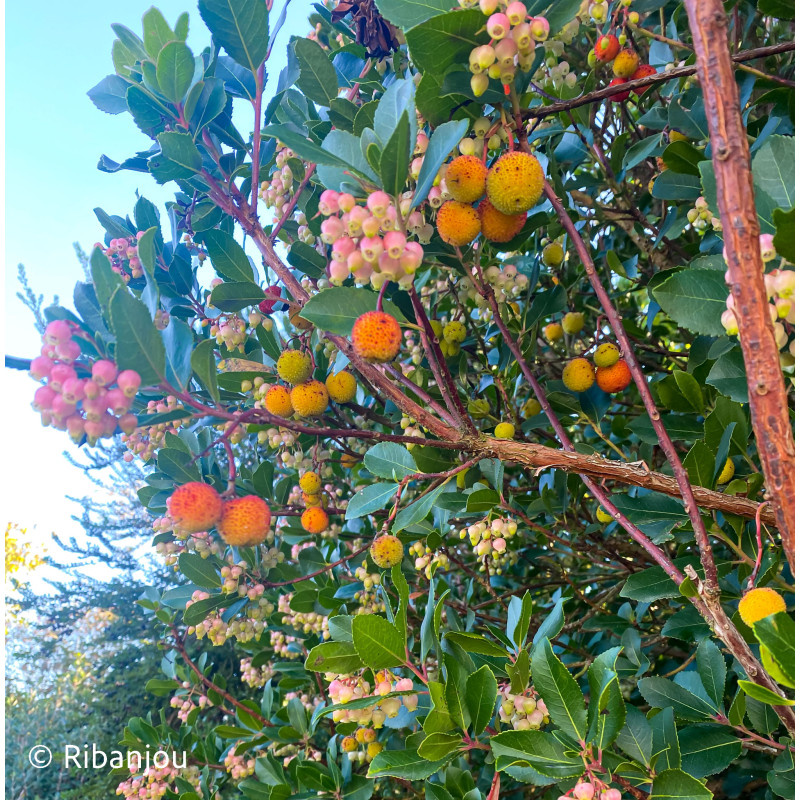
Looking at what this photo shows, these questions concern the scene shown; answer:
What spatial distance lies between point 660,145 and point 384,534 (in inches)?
39.5

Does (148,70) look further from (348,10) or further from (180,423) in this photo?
(180,423)

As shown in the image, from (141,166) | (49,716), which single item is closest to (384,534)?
(141,166)

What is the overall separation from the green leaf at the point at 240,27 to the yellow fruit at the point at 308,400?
0.59 m

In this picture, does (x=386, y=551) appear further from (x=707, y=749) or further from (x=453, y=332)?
(x=707, y=749)

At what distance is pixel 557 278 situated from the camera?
1608mm

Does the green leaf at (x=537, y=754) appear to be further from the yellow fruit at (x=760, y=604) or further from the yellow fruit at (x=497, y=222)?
the yellow fruit at (x=497, y=222)

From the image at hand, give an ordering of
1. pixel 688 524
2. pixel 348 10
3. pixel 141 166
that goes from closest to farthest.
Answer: pixel 688 524 < pixel 141 166 < pixel 348 10

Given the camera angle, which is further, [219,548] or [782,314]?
[219,548]

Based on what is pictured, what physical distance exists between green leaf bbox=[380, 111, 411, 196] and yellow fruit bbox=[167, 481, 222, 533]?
52 cm

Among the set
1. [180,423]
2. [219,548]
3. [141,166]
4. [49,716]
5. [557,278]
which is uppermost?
[141,166]

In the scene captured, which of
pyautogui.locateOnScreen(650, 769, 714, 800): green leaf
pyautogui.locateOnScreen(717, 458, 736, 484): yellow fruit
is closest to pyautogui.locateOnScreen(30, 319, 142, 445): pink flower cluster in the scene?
pyautogui.locateOnScreen(650, 769, 714, 800): green leaf

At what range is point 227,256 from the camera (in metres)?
1.16

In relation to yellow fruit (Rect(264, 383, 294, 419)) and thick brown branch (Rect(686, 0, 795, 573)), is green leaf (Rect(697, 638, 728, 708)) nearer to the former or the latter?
thick brown branch (Rect(686, 0, 795, 573))

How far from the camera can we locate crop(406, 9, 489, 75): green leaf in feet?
2.29
